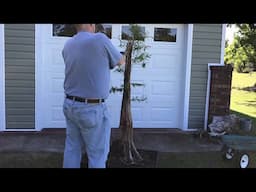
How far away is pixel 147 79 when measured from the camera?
664 cm

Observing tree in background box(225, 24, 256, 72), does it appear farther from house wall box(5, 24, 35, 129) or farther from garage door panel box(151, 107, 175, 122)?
house wall box(5, 24, 35, 129)

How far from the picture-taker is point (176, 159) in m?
5.06

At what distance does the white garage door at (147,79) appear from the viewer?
20.7 feet

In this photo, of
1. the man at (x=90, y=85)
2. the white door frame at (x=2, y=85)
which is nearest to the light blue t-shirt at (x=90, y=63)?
the man at (x=90, y=85)

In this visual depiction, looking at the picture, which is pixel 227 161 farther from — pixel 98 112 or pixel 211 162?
pixel 98 112

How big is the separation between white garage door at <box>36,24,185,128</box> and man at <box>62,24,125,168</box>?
3162mm

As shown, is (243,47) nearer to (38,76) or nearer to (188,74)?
(188,74)

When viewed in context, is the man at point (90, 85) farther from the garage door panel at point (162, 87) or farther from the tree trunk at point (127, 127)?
the garage door panel at point (162, 87)

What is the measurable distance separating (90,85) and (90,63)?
0.19 meters

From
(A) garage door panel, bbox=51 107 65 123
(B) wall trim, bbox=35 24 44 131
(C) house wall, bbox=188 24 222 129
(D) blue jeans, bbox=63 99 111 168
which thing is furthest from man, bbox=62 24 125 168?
(C) house wall, bbox=188 24 222 129

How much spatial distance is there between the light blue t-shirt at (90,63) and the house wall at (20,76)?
3.17 m
